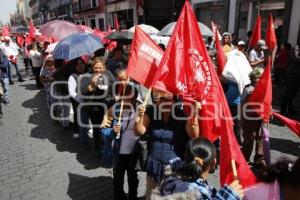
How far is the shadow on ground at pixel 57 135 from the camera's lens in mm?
5696

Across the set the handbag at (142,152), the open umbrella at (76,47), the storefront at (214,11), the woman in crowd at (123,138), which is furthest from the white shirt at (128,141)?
the storefront at (214,11)

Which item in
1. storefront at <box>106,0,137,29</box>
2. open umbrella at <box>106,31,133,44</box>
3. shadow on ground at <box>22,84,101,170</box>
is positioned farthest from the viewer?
storefront at <box>106,0,137,29</box>

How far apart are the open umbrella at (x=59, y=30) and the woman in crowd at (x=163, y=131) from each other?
22.0 feet

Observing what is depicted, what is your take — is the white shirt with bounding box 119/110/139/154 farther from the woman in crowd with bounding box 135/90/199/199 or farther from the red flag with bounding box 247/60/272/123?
the red flag with bounding box 247/60/272/123

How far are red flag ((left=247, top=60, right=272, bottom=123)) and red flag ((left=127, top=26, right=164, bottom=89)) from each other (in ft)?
5.11

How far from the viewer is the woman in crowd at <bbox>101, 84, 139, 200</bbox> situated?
3.84m

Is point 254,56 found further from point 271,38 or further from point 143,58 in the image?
point 143,58

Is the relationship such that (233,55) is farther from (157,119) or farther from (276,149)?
(157,119)

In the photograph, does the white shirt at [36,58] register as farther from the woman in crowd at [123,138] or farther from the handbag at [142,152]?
the handbag at [142,152]

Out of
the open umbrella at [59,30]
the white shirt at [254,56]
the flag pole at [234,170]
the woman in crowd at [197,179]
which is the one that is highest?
the open umbrella at [59,30]

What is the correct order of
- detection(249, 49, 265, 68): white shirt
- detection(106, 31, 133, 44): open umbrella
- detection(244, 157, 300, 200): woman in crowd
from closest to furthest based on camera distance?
1. detection(244, 157, 300, 200): woman in crowd
2. detection(249, 49, 265, 68): white shirt
3. detection(106, 31, 133, 44): open umbrella

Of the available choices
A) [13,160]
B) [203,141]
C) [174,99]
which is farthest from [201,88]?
[13,160]

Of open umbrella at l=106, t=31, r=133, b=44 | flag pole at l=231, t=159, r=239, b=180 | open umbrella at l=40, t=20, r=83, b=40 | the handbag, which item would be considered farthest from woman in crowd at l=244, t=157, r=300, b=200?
open umbrella at l=106, t=31, r=133, b=44

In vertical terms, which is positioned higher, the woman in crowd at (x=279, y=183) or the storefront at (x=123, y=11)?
the storefront at (x=123, y=11)
